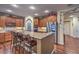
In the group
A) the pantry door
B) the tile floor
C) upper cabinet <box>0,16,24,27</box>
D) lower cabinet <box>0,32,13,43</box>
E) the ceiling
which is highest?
the ceiling

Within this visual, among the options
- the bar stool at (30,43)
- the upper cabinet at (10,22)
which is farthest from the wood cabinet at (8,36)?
the bar stool at (30,43)

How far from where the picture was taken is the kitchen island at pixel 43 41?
189 cm

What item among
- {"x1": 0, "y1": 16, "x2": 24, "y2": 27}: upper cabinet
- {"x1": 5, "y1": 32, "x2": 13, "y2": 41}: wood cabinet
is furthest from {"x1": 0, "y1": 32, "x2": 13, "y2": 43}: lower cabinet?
{"x1": 0, "y1": 16, "x2": 24, "y2": 27}: upper cabinet

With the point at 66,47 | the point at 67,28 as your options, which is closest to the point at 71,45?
the point at 66,47

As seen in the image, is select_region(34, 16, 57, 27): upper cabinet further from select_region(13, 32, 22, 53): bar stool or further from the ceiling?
select_region(13, 32, 22, 53): bar stool

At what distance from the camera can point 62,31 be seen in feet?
6.26

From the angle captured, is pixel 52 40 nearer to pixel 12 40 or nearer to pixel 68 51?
pixel 68 51

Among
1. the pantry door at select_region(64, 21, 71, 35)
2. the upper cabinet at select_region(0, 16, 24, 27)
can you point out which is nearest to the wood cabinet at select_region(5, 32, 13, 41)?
the upper cabinet at select_region(0, 16, 24, 27)

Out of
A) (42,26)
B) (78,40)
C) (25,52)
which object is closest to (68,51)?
(78,40)

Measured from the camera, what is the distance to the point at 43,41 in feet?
6.31

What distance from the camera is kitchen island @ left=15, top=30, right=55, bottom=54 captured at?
1.89 m

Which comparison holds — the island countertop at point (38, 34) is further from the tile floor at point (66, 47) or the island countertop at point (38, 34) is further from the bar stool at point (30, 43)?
the tile floor at point (66, 47)

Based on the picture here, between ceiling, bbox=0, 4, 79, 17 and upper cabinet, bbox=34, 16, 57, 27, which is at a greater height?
ceiling, bbox=0, 4, 79, 17
